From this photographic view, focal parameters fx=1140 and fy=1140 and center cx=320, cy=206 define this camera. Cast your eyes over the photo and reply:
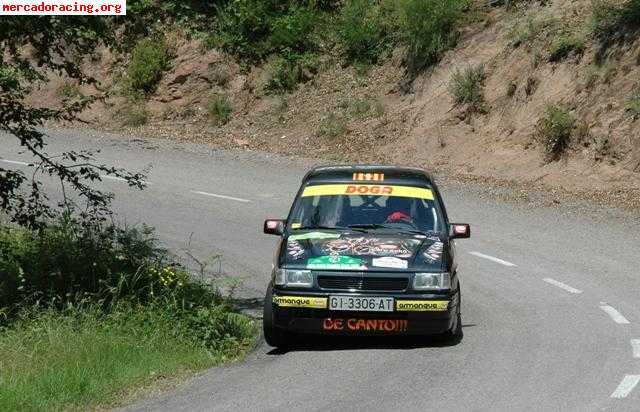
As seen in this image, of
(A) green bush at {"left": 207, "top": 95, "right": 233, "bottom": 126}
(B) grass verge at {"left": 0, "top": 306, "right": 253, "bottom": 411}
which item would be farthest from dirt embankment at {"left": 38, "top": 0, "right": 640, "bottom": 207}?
(B) grass verge at {"left": 0, "top": 306, "right": 253, "bottom": 411}

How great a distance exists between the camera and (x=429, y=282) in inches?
420

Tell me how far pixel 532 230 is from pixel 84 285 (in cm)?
795

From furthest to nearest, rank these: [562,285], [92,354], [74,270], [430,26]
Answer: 1. [430,26]
2. [562,285]
3. [74,270]
4. [92,354]

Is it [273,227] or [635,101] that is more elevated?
[635,101]

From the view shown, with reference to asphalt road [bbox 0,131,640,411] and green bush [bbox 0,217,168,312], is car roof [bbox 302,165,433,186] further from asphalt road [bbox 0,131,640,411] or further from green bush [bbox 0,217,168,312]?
green bush [bbox 0,217,168,312]

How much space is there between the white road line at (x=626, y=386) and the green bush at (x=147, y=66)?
2288 centimetres

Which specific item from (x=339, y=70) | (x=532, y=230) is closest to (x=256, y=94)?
(x=339, y=70)

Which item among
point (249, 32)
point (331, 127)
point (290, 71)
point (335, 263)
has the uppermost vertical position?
point (249, 32)

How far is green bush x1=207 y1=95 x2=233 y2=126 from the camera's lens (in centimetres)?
2880

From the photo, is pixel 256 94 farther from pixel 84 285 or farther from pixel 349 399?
pixel 349 399

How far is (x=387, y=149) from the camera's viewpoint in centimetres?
2519

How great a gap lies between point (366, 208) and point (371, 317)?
1.71 metres

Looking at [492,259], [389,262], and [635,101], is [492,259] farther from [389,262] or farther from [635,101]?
[635,101]

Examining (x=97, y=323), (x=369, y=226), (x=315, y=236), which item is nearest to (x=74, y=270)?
(x=97, y=323)
